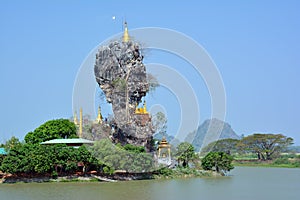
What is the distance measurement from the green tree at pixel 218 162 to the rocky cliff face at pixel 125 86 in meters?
4.39

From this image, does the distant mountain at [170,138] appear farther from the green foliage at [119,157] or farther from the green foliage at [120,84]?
the green foliage at [120,84]

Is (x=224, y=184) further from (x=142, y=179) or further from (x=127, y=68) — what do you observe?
(x=127, y=68)

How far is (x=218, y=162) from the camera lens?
105 feet

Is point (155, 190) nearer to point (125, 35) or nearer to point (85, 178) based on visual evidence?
point (85, 178)

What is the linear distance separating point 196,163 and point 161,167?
3.82 metres

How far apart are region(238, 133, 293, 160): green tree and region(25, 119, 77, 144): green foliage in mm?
27503

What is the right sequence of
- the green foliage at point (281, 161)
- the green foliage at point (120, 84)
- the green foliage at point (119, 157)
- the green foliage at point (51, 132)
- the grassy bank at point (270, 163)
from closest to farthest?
1. the green foliage at point (119, 157)
2. the green foliage at point (51, 132)
3. the green foliage at point (120, 84)
4. the grassy bank at point (270, 163)
5. the green foliage at point (281, 161)

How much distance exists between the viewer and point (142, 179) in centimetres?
2909

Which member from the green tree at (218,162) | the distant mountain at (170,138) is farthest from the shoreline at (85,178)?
the green tree at (218,162)

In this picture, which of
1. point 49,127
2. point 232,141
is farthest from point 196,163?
point 232,141

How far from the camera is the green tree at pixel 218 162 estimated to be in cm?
3181

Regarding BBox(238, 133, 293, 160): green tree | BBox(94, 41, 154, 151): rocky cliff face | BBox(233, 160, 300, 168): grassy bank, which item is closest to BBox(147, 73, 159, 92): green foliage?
BBox(94, 41, 154, 151): rocky cliff face

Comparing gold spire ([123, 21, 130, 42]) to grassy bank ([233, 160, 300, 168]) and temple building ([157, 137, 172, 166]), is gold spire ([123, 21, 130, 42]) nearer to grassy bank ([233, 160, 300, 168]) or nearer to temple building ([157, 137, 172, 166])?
temple building ([157, 137, 172, 166])

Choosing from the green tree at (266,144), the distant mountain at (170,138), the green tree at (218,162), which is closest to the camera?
the green tree at (218,162)
